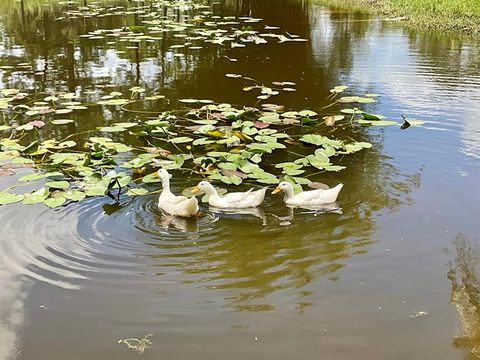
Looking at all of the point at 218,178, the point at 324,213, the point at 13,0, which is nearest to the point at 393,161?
the point at 324,213

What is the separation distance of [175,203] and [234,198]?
50cm

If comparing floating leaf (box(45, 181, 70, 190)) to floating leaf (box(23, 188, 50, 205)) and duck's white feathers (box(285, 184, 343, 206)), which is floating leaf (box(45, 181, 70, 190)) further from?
duck's white feathers (box(285, 184, 343, 206))

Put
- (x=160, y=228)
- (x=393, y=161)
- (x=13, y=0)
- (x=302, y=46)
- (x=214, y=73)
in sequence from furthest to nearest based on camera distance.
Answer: (x=13, y=0)
(x=302, y=46)
(x=214, y=73)
(x=393, y=161)
(x=160, y=228)

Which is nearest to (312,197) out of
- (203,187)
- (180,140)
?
(203,187)

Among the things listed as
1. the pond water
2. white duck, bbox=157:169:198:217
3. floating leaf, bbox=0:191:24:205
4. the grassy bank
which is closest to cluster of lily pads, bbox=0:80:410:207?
floating leaf, bbox=0:191:24:205

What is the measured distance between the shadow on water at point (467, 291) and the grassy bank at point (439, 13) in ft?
37.8

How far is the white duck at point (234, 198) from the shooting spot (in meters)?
4.53

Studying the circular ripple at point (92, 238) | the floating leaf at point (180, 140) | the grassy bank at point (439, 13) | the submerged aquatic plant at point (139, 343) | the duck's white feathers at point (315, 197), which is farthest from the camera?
the grassy bank at point (439, 13)

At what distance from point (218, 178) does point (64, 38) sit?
970 cm

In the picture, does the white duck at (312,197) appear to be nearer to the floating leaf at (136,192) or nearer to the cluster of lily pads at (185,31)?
the floating leaf at (136,192)

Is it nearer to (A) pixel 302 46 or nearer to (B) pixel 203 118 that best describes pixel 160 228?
(B) pixel 203 118

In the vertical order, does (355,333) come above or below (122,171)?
→ below

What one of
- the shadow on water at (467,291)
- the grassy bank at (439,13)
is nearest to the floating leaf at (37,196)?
the shadow on water at (467,291)

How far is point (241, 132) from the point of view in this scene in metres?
6.05
